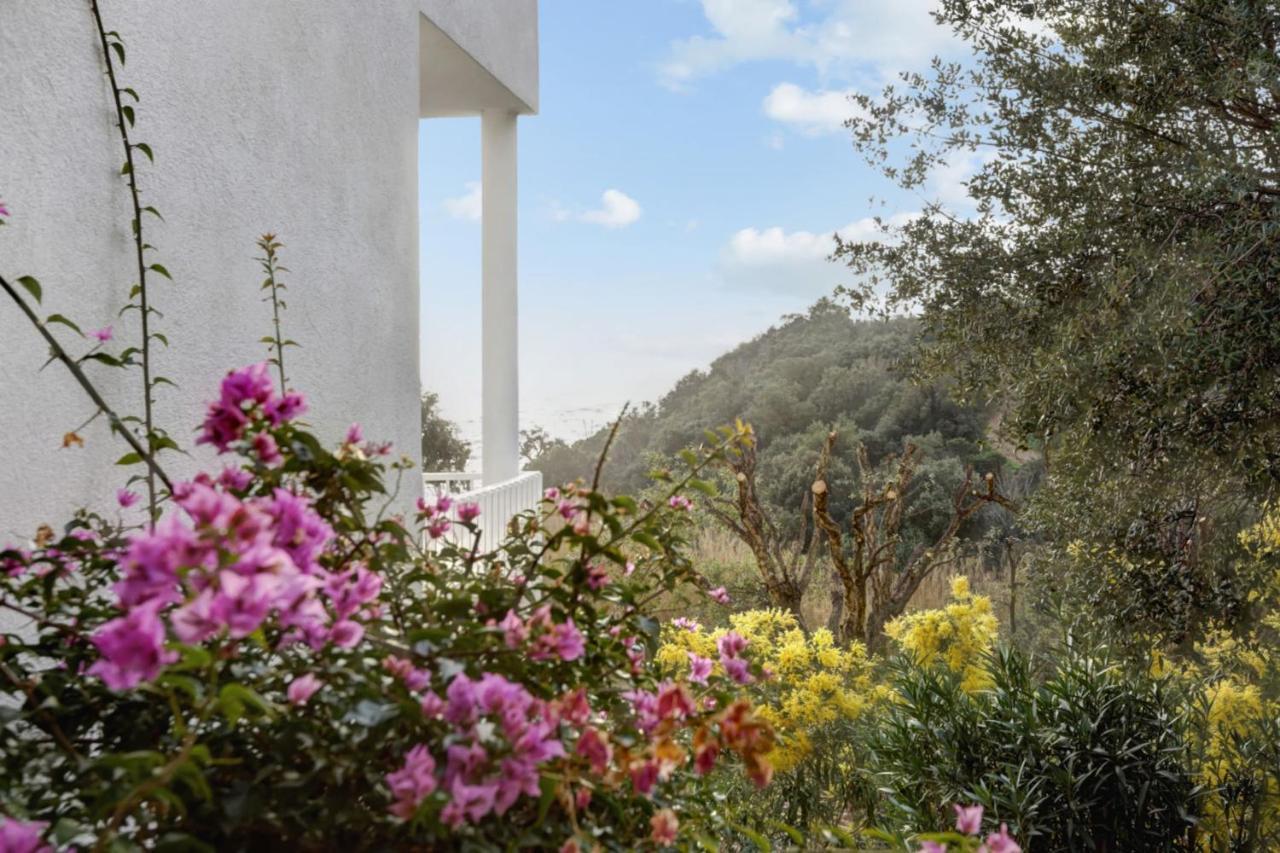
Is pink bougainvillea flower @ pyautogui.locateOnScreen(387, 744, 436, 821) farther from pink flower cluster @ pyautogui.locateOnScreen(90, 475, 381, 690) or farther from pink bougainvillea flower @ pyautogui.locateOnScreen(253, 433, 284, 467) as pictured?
pink bougainvillea flower @ pyautogui.locateOnScreen(253, 433, 284, 467)

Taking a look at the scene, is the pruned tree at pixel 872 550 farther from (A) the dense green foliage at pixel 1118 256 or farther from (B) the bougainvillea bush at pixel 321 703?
(B) the bougainvillea bush at pixel 321 703

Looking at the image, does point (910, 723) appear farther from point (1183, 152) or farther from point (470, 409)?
point (470, 409)

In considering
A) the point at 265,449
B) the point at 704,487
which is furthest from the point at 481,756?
the point at 704,487

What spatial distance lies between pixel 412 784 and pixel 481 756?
0.20 ft

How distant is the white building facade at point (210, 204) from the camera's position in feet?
8.45

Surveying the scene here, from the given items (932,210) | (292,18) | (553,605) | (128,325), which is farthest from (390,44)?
(553,605)

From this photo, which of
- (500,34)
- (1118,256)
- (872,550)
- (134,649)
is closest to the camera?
(134,649)

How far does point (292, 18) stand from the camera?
372 cm

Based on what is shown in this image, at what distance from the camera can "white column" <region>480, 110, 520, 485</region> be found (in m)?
6.51

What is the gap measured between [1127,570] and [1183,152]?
1672mm

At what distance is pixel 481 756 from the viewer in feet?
2.91

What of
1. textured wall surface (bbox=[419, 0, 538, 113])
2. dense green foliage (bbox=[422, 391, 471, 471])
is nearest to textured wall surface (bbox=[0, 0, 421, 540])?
textured wall surface (bbox=[419, 0, 538, 113])

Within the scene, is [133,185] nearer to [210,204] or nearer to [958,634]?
[210,204]

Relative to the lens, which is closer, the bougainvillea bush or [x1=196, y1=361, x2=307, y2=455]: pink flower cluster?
the bougainvillea bush
